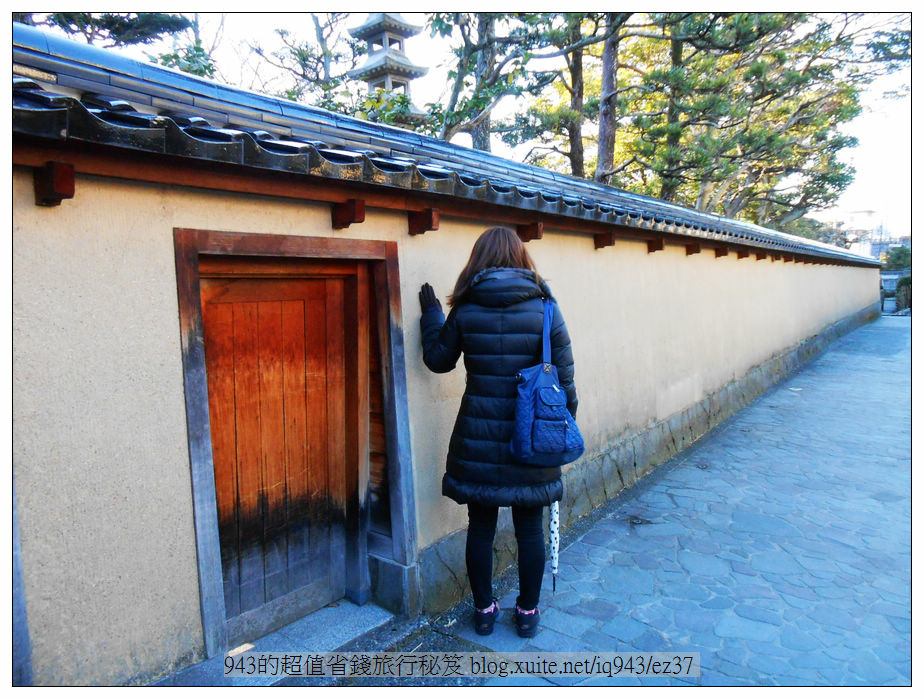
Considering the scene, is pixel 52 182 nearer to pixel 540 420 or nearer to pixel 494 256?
pixel 494 256

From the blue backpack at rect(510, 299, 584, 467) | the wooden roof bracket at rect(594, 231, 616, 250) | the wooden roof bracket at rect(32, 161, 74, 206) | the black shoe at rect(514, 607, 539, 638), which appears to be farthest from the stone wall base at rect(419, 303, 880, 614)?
the wooden roof bracket at rect(32, 161, 74, 206)

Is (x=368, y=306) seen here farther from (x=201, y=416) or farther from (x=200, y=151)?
(x=200, y=151)

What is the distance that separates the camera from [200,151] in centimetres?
247

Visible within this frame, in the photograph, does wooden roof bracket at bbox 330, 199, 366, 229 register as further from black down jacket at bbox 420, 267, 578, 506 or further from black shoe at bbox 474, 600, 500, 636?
black shoe at bbox 474, 600, 500, 636

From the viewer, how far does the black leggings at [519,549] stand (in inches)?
142

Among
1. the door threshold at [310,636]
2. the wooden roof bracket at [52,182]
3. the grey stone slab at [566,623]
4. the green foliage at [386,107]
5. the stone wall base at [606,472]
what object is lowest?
the grey stone slab at [566,623]

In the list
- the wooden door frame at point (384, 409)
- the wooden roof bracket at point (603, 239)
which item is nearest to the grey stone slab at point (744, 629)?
the wooden door frame at point (384, 409)

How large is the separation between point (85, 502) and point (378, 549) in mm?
1942

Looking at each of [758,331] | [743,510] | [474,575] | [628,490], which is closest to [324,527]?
[474,575]

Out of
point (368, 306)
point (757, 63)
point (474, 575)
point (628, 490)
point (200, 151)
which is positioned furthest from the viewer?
point (757, 63)

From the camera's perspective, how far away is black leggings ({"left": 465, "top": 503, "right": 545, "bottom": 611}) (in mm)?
3600

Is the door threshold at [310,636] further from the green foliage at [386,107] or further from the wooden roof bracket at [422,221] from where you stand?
the green foliage at [386,107]

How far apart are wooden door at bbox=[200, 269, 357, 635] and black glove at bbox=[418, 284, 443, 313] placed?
481 mm

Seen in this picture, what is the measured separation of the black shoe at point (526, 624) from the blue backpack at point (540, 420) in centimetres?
101
